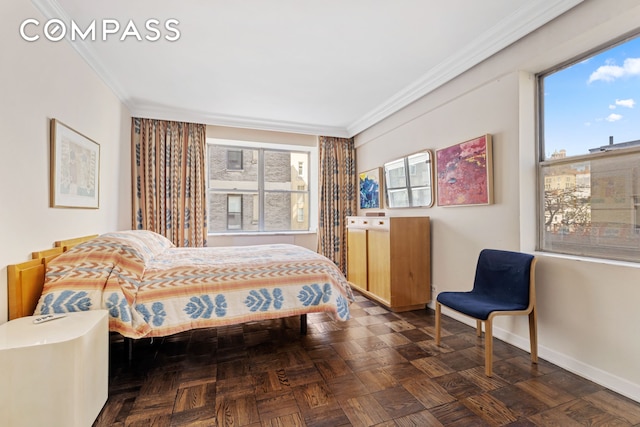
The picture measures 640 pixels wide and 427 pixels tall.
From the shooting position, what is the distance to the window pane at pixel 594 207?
5.92 ft

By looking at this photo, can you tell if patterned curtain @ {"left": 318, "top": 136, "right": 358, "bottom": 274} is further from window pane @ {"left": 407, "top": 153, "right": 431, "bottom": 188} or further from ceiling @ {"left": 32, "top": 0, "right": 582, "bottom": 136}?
window pane @ {"left": 407, "top": 153, "right": 431, "bottom": 188}

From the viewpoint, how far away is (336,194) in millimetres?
4898

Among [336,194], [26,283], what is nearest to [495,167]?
[336,194]

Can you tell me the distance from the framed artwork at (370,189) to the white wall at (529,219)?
3.34 feet

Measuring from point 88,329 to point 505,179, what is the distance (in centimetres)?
309

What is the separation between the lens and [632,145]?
1.81 meters

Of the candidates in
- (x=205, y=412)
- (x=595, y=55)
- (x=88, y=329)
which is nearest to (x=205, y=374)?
(x=205, y=412)

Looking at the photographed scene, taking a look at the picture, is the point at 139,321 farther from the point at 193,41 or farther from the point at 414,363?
the point at 193,41

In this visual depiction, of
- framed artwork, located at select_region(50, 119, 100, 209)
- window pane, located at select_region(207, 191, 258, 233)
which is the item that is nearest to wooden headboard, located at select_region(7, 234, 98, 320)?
framed artwork, located at select_region(50, 119, 100, 209)

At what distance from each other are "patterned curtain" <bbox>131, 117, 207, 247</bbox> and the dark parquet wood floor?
1709mm

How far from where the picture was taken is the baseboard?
67.0 inches

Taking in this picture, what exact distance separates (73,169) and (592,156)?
13.0 feet

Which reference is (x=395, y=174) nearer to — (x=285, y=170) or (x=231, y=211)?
(x=285, y=170)

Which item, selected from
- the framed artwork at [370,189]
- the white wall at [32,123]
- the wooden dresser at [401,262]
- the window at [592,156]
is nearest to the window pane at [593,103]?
the window at [592,156]
